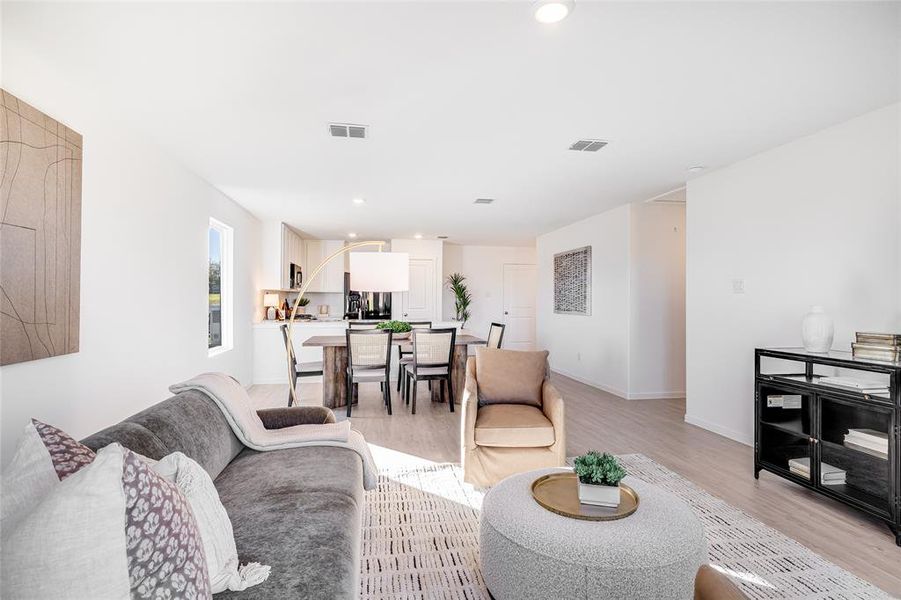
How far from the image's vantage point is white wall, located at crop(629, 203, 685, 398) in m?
5.61

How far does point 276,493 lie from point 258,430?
28.5 inches

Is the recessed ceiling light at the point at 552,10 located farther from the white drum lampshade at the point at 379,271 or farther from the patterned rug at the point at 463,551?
the white drum lampshade at the point at 379,271

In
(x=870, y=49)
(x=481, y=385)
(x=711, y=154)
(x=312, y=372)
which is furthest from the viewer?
(x=312, y=372)

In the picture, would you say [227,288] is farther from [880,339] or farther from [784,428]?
[880,339]

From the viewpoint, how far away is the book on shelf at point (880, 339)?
8.14 ft

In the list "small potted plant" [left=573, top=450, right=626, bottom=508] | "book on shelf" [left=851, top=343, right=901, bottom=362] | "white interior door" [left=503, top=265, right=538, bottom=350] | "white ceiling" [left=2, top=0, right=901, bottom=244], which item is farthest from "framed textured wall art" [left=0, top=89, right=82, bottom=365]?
"white interior door" [left=503, top=265, right=538, bottom=350]

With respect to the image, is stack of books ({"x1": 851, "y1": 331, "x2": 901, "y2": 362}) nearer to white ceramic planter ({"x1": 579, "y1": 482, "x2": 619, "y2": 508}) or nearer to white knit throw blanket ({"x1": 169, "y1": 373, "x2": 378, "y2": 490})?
white ceramic planter ({"x1": 579, "y1": 482, "x2": 619, "y2": 508})

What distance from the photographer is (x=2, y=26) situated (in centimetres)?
198

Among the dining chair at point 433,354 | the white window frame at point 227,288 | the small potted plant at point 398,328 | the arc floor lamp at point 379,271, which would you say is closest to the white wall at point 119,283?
the white window frame at point 227,288

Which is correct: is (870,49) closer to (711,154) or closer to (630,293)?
(711,154)

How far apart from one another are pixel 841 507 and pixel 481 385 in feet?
7.47

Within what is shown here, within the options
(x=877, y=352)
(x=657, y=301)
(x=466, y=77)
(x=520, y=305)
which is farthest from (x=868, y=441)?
(x=520, y=305)

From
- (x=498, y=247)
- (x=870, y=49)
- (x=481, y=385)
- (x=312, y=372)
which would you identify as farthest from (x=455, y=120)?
(x=498, y=247)

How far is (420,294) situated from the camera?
29.2 feet
